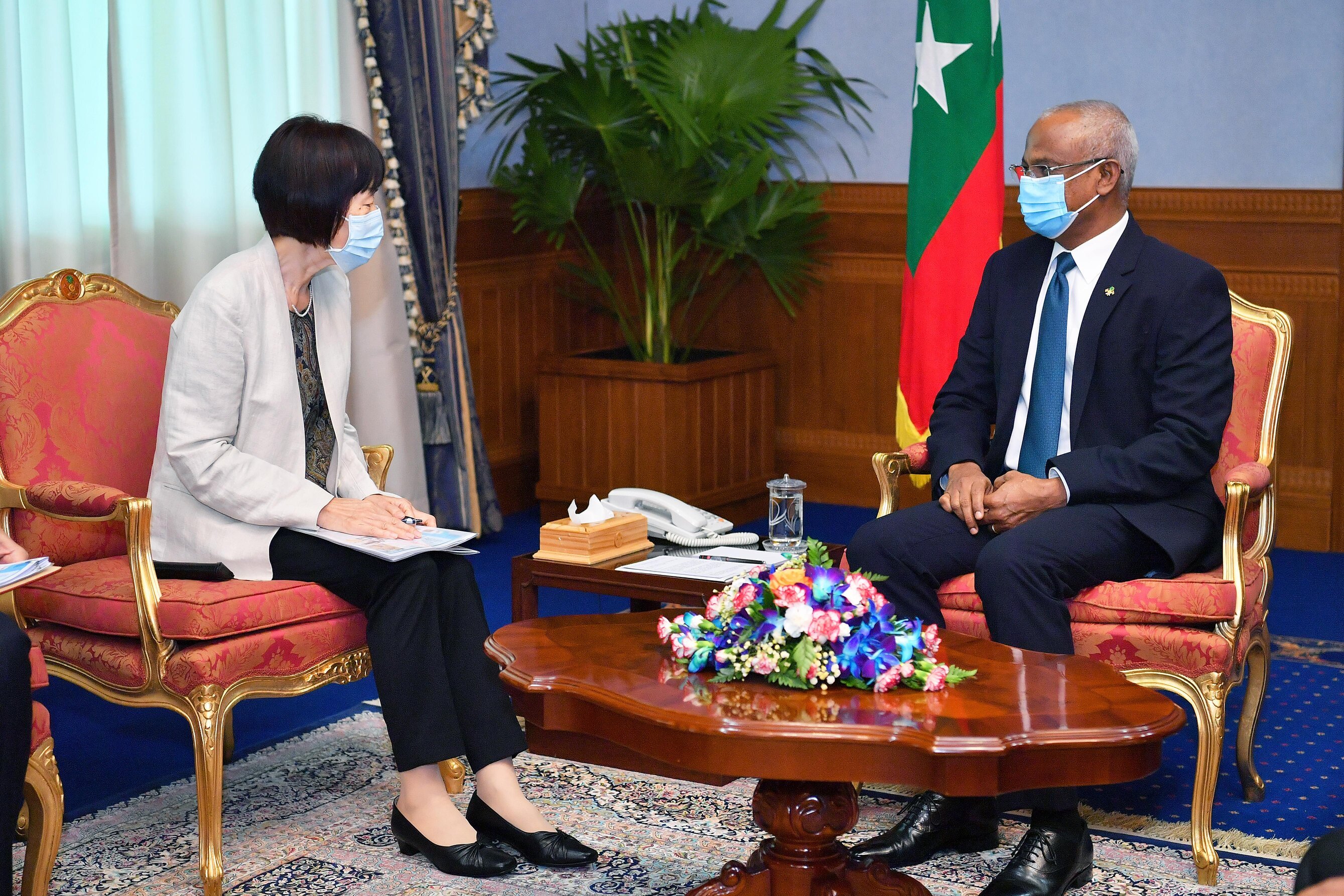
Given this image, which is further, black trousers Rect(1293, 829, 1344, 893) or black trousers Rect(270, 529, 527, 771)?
black trousers Rect(270, 529, 527, 771)

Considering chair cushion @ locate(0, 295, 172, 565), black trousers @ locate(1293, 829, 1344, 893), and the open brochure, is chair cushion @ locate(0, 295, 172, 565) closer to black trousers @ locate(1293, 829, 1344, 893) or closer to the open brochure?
the open brochure

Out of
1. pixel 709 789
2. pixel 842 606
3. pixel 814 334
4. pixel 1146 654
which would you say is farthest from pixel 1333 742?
pixel 814 334

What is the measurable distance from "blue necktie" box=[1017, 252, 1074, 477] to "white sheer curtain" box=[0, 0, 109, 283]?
96.4 inches

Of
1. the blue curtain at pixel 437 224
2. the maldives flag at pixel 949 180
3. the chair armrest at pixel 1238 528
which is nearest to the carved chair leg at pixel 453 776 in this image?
the chair armrest at pixel 1238 528

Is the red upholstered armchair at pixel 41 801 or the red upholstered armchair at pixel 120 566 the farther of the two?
the red upholstered armchair at pixel 120 566

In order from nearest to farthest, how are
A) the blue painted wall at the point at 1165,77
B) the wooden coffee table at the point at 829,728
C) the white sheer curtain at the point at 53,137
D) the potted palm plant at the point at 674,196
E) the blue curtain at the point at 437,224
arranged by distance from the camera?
the wooden coffee table at the point at 829,728 → the white sheer curtain at the point at 53,137 → the blue curtain at the point at 437,224 → the blue painted wall at the point at 1165,77 → the potted palm plant at the point at 674,196

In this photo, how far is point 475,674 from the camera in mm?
2760

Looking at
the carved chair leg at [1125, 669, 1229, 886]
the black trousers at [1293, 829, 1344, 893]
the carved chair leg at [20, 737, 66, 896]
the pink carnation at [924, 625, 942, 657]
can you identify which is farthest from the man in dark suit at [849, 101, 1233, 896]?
the carved chair leg at [20, 737, 66, 896]

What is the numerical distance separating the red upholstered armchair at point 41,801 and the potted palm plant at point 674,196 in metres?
3.37

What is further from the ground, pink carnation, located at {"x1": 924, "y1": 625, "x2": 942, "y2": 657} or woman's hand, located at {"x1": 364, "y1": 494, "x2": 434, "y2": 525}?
woman's hand, located at {"x1": 364, "y1": 494, "x2": 434, "y2": 525}

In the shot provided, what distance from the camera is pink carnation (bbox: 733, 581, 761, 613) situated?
209 centimetres

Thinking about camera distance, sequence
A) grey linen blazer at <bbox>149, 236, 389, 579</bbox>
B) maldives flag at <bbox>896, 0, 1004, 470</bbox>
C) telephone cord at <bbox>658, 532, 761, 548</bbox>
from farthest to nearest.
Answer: maldives flag at <bbox>896, 0, 1004, 470</bbox>, telephone cord at <bbox>658, 532, 761, 548</bbox>, grey linen blazer at <bbox>149, 236, 389, 579</bbox>

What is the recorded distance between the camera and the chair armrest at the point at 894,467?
325 centimetres

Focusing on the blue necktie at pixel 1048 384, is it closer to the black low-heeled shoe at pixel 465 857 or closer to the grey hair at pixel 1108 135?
the grey hair at pixel 1108 135
